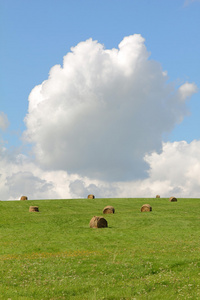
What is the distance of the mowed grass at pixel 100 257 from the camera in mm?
15711

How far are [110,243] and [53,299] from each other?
1493 cm

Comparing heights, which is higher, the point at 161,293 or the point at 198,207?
the point at 198,207

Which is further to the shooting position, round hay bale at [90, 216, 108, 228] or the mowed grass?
round hay bale at [90, 216, 108, 228]

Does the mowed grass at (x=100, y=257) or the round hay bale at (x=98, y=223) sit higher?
the round hay bale at (x=98, y=223)

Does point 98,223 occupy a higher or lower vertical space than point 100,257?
higher

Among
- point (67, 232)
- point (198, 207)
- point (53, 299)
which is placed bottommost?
point (53, 299)

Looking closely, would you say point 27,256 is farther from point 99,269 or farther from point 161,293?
point 161,293

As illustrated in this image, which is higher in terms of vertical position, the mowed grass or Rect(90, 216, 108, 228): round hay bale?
Rect(90, 216, 108, 228): round hay bale

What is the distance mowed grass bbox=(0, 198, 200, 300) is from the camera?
51.5 feet

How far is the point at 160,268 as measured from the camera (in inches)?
743

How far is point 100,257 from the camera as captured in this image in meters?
22.3

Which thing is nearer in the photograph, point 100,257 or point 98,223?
point 100,257

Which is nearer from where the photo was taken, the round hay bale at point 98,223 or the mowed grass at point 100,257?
the mowed grass at point 100,257

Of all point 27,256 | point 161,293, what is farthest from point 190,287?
point 27,256
